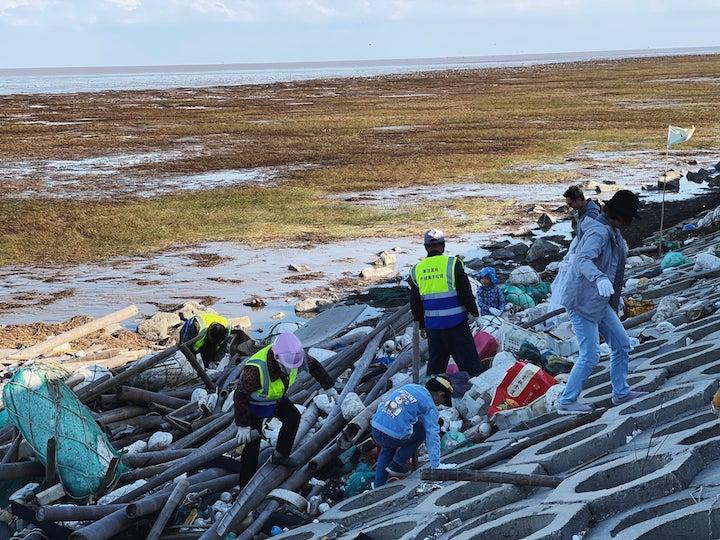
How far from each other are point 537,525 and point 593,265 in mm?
2198

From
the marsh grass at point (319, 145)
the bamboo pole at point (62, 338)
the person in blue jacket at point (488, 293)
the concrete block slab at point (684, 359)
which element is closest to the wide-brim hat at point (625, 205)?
the concrete block slab at point (684, 359)

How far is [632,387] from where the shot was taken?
8078 mm

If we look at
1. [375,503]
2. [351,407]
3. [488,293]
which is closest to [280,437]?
[351,407]

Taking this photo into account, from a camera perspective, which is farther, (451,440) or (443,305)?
(443,305)

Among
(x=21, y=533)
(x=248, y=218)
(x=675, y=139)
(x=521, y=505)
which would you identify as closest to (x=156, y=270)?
(x=248, y=218)

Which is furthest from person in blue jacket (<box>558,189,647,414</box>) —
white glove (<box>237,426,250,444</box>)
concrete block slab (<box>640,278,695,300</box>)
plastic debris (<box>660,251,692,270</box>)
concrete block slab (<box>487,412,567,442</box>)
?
plastic debris (<box>660,251,692,270</box>)

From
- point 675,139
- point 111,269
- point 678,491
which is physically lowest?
point 111,269

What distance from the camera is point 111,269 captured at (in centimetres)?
1927

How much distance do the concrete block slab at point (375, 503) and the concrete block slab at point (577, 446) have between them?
2.44 feet

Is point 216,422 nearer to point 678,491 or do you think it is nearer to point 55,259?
point 678,491

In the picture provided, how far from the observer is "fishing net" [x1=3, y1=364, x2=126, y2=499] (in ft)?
26.3

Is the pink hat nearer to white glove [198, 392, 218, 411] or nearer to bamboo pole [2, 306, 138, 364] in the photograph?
white glove [198, 392, 218, 411]

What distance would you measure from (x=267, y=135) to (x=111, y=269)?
912 inches

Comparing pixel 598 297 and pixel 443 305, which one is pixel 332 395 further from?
pixel 598 297
